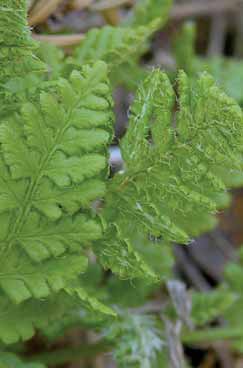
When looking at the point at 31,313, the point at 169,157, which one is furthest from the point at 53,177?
the point at 31,313

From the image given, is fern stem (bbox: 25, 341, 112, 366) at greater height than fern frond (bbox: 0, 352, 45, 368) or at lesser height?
lesser

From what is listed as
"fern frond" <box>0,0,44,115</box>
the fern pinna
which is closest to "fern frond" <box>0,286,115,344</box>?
the fern pinna

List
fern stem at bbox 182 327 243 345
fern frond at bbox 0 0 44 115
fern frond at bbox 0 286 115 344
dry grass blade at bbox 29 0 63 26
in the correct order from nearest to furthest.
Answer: fern frond at bbox 0 0 44 115 < fern frond at bbox 0 286 115 344 < dry grass blade at bbox 29 0 63 26 < fern stem at bbox 182 327 243 345

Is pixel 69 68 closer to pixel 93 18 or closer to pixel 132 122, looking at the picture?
pixel 132 122

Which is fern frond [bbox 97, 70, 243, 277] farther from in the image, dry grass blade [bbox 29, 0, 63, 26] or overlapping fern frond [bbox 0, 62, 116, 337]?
dry grass blade [bbox 29, 0, 63, 26]

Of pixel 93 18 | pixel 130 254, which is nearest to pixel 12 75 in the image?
pixel 130 254

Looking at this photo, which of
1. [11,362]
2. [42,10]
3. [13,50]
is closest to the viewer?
[13,50]

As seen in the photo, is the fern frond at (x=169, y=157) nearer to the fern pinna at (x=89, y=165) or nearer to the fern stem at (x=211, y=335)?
the fern pinna at (x=89, y=165)

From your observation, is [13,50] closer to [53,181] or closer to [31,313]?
[53,181]
